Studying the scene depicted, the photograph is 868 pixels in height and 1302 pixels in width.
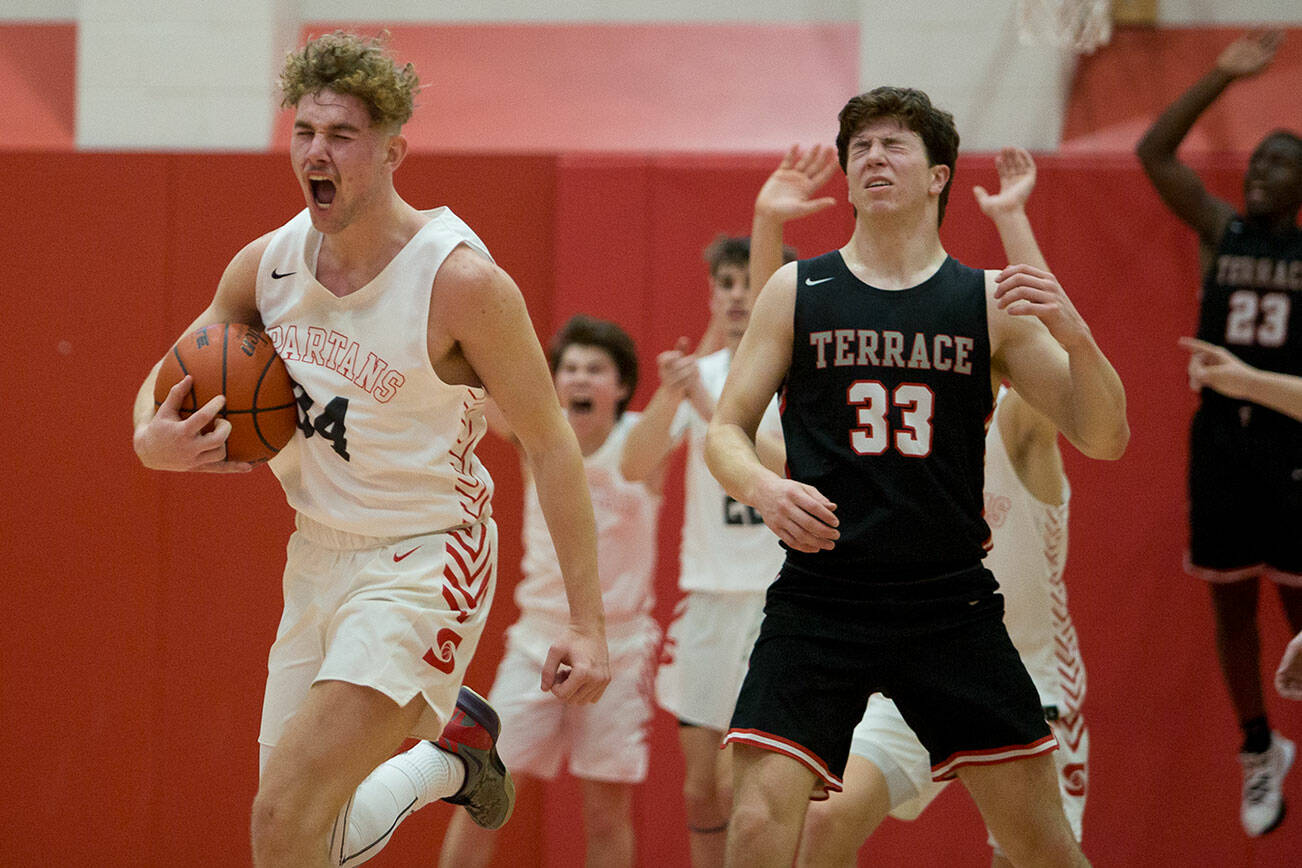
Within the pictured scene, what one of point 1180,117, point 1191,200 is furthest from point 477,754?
point 1180,117

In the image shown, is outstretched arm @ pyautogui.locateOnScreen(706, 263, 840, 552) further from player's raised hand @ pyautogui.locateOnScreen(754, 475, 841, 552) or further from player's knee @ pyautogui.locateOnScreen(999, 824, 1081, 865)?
player's knee @ pyautogui.locateOnScreen(999, 824, 1081, 865)

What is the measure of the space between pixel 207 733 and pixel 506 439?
195 cm

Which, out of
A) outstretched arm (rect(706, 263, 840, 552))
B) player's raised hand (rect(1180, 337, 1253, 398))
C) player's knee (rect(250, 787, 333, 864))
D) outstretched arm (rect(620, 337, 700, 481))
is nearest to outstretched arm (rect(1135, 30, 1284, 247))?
player's raised hand (rect(1180, 337, 1253, 398))

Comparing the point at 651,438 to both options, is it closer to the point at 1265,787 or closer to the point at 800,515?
the point at 800,515

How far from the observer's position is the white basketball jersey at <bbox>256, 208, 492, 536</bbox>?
311cm

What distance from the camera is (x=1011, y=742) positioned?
313 cm

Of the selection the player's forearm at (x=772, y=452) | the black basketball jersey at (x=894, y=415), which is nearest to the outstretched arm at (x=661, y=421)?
the player's forearm at (x=772, y=452)

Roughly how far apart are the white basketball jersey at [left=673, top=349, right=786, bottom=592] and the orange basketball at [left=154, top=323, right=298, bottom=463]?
2.14 metres

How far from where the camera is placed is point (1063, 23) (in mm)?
6285

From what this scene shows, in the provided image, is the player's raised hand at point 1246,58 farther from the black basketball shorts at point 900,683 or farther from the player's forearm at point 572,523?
the player's forearm at point 572,523

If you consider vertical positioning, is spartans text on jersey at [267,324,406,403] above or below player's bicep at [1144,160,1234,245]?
below

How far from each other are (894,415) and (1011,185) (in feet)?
5.30

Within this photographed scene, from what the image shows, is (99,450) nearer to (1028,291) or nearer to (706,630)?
(706,630)

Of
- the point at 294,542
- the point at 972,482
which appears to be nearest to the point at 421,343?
the point at 294,542
